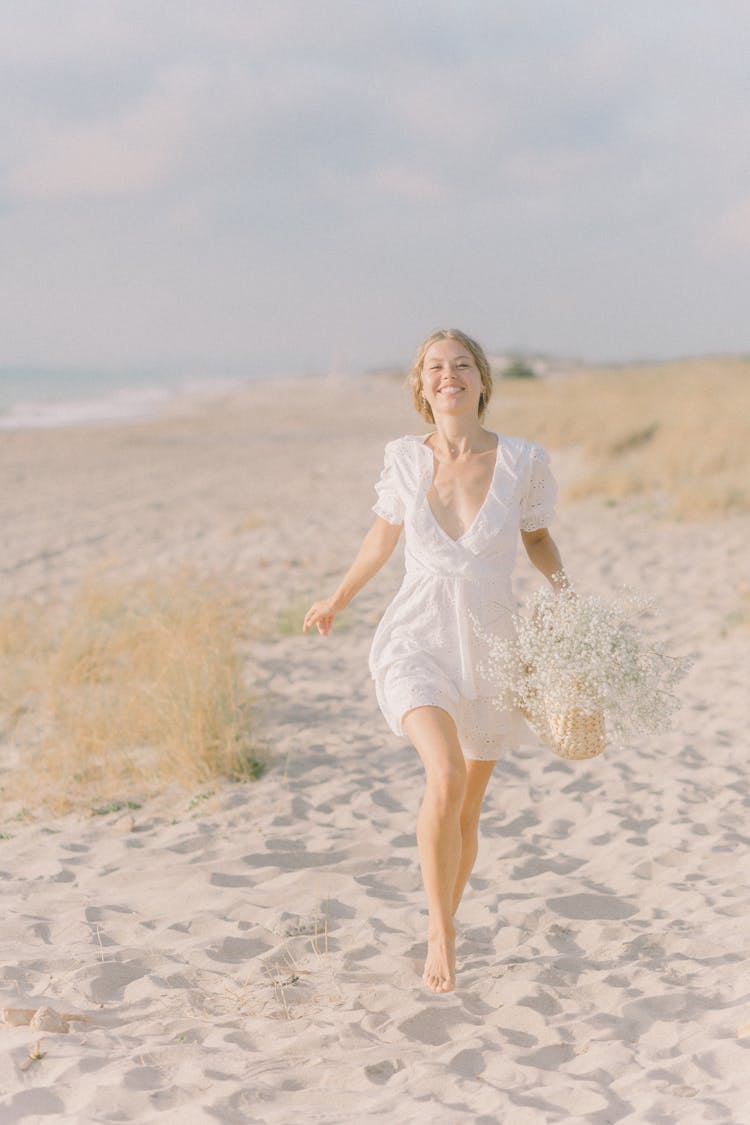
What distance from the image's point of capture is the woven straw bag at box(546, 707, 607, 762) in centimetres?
360

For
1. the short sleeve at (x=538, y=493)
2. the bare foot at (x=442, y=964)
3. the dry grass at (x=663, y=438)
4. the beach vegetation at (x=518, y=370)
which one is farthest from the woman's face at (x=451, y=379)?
the beach vegetation at (x=518, y=370)

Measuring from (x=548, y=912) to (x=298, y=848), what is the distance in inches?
46.7

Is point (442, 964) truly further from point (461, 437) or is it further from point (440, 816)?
point (461, 437)

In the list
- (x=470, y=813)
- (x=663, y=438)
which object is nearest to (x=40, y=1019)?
(x=470, y=813)

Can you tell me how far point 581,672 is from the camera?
3535mm

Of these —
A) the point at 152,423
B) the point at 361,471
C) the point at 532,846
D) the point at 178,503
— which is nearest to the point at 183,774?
the point at 532,846

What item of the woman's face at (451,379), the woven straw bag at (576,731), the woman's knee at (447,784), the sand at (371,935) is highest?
the woman's face at (451,379)

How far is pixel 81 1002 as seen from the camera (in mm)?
3750

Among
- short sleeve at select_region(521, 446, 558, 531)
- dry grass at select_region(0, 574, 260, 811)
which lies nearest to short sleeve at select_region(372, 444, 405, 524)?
short sleeve at select_region(521, 446, 558, 531)

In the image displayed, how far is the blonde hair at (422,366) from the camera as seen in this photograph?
397 cm

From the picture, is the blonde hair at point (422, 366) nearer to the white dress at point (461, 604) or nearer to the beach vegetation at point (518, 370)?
the white dress at point (461, 604)

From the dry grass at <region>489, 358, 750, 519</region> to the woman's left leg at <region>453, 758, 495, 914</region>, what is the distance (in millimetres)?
9572

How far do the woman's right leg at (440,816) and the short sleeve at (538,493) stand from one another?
0.74 m

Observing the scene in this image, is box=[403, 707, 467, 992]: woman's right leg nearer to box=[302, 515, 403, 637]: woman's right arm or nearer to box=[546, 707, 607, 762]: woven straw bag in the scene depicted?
box=[546, 707, 607, 762]: woven straw bag
